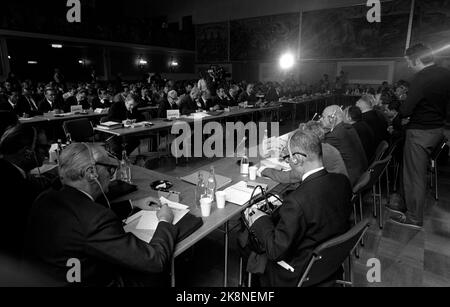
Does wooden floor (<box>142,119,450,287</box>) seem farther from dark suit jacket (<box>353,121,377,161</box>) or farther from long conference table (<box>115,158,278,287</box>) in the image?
dark suit jacket (<box>353,121,377,161</box>)

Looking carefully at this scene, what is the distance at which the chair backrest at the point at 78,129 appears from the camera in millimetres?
5121

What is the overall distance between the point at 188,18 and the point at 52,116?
15022 millimetres

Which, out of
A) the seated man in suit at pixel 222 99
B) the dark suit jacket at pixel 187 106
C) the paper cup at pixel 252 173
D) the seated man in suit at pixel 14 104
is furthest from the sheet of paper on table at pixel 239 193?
the seated man in suit at pixel 222 99

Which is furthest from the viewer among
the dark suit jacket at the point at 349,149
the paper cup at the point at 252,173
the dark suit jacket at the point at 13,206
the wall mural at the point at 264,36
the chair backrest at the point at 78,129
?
the wall mural at the point at 264,36

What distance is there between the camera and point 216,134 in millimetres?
6715

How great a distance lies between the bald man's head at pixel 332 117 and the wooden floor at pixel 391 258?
4.56ft

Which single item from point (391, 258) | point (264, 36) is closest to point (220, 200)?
point (391, 258)

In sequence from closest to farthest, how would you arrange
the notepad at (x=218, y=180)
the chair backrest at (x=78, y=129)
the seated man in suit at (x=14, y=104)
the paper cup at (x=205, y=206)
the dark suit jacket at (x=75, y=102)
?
the paper cup at (x=205, y=206)
the notepad at (x=218, y=180)
the chair backrest at (x=78, y=129)
the seated man in suit at (x=14, y=104)
the dark suit jacket at (x=75, y=102)

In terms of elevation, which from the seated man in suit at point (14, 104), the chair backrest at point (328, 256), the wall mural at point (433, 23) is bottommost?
the chair backrest at point (328, 256)

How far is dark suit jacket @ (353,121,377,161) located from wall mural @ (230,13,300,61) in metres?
12.9

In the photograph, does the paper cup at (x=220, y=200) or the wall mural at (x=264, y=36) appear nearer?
the paper cup at (x=220, y=200)

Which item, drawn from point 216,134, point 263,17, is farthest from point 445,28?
point 216,134

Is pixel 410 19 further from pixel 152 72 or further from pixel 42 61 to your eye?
pixel 42 61

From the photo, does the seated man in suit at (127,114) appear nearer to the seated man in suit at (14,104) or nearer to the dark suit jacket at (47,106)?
the dark suit jacket at (47,106)
